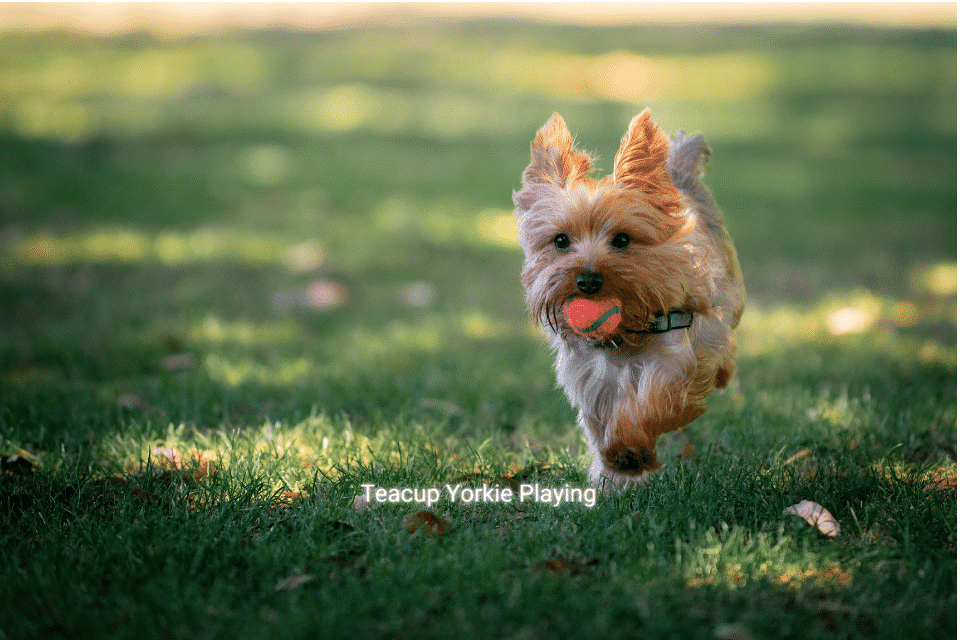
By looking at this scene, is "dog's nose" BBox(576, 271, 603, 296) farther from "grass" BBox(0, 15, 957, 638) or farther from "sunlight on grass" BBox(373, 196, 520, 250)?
"sunlight on grass" BBox(373, 196, 520, 250)

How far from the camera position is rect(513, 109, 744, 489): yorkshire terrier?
3246mm

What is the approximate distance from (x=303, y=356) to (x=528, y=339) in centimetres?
165

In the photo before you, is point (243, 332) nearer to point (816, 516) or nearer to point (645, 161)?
point (645, 161)

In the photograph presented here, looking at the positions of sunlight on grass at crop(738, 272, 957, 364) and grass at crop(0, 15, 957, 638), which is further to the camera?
sunlight on grass at crop(738, 272, 957, 364)

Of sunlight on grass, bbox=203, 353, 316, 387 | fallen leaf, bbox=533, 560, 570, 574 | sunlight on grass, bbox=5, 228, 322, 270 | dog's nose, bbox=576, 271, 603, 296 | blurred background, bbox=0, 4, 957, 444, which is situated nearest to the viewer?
fallen leaf, bbox=533, 560, 570, 574

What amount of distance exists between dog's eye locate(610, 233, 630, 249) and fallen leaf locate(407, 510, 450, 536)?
1258 millimetres

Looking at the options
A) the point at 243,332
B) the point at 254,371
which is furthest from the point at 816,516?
the point at 243,332

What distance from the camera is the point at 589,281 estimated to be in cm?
318

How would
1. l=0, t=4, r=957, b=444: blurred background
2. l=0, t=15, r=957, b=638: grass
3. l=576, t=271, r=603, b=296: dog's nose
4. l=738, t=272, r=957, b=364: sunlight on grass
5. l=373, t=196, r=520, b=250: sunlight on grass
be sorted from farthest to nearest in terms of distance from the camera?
l=373, t=196, r=520, b=250: sunlight on grass, l=738, t=272, r=957, b=364: sunlight on grass, l=0, t=4, r=957, b=444: blurred background, l=576, t=271, r=603, b=296: dog's nose, l=0, t=15, r=957, b=638: grass

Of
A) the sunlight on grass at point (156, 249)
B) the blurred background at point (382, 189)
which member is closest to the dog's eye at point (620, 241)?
the blurred background at point (382, 189)

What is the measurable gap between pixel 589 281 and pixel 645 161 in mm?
575

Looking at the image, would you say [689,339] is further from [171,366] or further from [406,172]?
[406,172]

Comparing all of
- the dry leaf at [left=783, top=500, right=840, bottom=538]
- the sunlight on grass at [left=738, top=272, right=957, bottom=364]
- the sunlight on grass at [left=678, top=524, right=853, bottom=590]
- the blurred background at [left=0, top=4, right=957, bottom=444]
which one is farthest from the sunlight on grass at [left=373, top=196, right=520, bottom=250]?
the sunlight on grass at [left=678, top=524, right=853, bottom=590]

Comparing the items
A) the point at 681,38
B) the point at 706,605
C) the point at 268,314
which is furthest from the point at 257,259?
the point at 681,38
